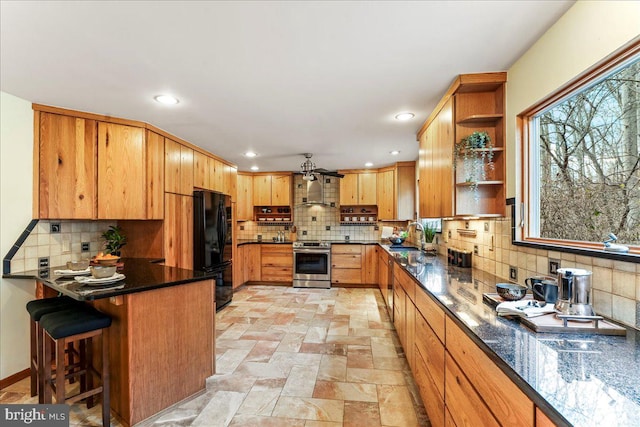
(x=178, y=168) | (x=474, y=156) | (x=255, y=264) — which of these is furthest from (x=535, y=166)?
(x=255, y=264)

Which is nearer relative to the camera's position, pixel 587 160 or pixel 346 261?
pixel 587 160


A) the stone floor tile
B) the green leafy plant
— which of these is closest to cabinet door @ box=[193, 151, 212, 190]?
the green leafy plant

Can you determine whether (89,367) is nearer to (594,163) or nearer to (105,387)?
(105,387)

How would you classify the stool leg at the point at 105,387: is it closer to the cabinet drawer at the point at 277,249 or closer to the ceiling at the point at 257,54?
the ceiling at the point at 257,54

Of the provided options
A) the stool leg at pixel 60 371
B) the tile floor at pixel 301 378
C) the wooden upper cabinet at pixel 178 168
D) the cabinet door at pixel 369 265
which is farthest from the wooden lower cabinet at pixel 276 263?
the stool leg at pixel 60 371

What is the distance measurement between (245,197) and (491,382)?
5580mm

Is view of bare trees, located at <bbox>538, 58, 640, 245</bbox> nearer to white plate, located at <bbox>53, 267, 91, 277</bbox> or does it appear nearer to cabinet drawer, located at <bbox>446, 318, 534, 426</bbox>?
cabinet drawer, located at <bbox>446, 318, 534, 426</bbox>

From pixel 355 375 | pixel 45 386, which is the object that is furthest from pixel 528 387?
pixel 45 386

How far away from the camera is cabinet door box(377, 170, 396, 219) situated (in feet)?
18.1

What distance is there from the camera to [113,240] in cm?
315

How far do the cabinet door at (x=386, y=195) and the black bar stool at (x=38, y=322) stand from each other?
4.66m

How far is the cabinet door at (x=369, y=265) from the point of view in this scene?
5480 mm

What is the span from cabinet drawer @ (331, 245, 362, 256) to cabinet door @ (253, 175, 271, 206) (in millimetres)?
1690

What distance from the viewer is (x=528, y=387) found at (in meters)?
0.77
